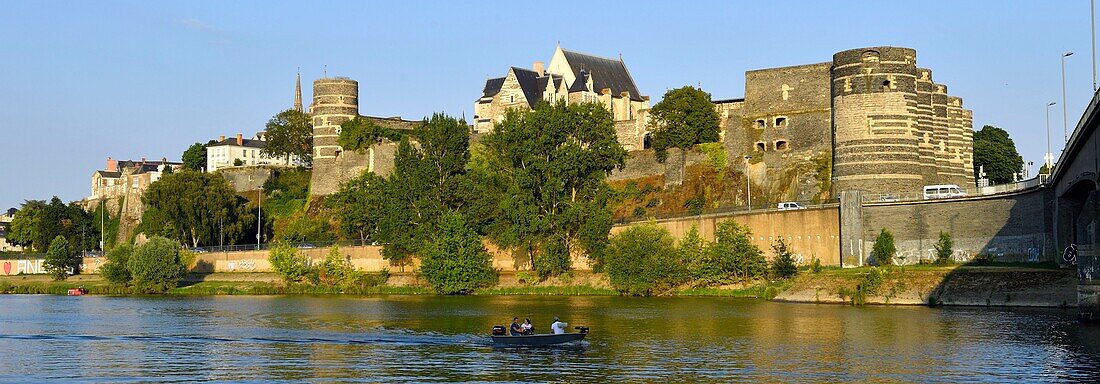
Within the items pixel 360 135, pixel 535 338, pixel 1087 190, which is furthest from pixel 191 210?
pixel 1087 190

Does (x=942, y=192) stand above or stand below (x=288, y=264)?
above

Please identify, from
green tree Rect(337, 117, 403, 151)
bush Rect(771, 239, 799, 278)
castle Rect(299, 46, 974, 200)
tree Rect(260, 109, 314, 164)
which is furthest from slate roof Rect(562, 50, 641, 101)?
bush Rect(771, 239, 799, 278)

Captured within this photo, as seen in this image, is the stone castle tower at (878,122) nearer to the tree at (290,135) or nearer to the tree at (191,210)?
the tree at (191,210)

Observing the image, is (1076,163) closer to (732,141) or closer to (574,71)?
(732,141)

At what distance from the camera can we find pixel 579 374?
44156mm

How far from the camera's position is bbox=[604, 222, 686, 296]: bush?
8306 centimetres

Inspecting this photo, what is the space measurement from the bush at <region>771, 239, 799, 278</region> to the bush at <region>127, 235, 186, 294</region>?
42.4 metres

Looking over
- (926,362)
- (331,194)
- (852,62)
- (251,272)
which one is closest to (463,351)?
(926,362)

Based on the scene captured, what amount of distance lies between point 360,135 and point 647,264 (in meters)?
43.4

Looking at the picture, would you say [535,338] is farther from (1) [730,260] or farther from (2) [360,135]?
(2) [360,135]

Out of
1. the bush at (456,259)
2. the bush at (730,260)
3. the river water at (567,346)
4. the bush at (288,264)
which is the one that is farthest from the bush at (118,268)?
the bush at (730,260)

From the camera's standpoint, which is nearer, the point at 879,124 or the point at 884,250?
the point at 884,250

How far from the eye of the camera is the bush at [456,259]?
88.8 meters

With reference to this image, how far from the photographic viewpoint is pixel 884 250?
8006cm
